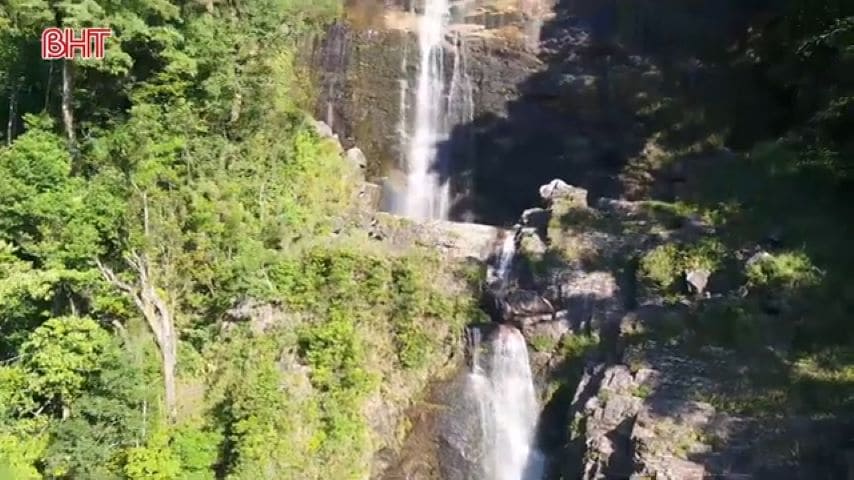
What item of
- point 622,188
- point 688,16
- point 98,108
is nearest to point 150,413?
point 98,108

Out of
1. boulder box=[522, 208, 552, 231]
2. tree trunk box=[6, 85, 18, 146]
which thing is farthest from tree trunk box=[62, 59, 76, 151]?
boulder box=[522, 208, 552, 231]

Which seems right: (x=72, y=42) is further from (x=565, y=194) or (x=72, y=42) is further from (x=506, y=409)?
(x=506, y=409)

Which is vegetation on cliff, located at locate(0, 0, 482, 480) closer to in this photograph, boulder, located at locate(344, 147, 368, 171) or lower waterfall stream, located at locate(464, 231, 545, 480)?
lower waterfall stream, located at locate(464, 231, 545, 480)

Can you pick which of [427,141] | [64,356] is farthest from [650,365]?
[427,141]

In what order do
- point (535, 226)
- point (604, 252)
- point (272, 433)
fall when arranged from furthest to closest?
point (535, 226) → point (604, 252) → point (272, 433)

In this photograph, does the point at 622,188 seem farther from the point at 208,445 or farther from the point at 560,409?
the point at 208,445

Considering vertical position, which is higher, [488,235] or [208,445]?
[488,235]
